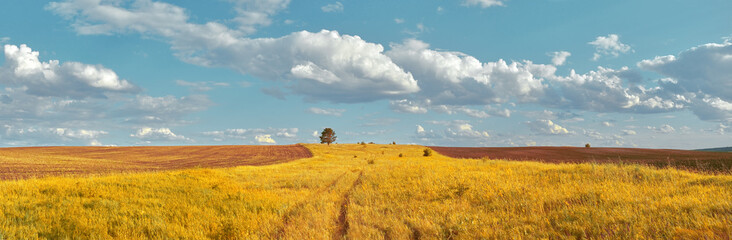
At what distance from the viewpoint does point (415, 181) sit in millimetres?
15203

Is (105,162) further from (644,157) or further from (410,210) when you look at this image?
(644,157)

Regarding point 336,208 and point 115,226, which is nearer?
point 115,226

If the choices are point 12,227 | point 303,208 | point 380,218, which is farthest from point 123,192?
point 380,218

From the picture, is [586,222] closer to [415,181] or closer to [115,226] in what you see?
[415,181]

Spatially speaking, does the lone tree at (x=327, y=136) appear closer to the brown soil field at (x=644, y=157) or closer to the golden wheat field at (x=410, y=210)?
the brown soil field at (x=644, y=157)

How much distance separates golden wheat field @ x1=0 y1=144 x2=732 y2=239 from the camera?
24.7 feet

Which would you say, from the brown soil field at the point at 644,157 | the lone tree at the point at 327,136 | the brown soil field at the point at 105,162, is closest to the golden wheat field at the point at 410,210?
the brown soil field at the point at 644,157

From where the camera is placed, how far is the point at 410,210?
10242 millimetres

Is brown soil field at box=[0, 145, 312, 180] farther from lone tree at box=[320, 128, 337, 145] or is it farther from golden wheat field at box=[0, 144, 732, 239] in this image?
lone tree at box=[320, 128, 337, 145]

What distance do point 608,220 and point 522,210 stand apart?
203 cm

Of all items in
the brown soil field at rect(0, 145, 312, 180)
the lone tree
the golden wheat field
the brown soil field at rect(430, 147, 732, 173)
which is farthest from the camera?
the lone tree

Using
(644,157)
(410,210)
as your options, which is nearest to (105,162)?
(410,210)

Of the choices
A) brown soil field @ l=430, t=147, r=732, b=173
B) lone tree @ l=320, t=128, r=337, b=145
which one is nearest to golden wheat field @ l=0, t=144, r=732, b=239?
brown soil field @ l=430, t=147, r=732, b=173

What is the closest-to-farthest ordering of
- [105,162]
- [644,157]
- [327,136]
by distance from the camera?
1. [105,162]
2. [644,157]
3. [327,136]
